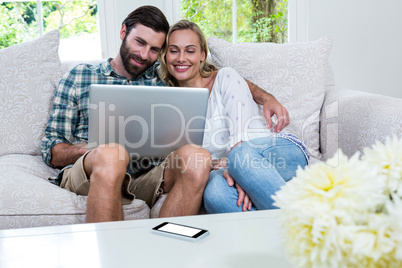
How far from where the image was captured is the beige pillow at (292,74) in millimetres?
1852

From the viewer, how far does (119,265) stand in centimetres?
80

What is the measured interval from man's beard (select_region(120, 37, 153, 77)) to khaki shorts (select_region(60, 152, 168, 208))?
473 mm

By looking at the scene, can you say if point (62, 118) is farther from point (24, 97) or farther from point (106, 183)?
point (106, 183)

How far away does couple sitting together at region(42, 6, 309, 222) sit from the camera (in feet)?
4.39

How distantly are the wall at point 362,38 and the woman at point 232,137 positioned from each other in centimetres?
143

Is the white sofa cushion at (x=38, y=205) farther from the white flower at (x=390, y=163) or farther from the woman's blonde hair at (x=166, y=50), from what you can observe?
the white flower at (x=390, y=163)

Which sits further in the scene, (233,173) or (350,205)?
(233,173)

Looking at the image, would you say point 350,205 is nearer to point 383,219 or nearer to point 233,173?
point 383,219

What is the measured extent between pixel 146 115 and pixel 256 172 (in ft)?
1.26

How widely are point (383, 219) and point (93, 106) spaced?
1.01m

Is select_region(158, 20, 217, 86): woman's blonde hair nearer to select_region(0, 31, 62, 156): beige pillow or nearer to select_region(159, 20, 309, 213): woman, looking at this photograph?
select_region(159, 20, 309, 213): woman

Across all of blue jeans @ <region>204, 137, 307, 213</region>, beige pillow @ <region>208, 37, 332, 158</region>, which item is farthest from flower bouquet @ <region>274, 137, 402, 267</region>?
beige pillow @ <region>208, 37, 332, 158</region>

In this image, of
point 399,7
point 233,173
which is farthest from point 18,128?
point 399,7

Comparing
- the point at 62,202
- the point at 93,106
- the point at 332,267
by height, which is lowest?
the point at 62,202
